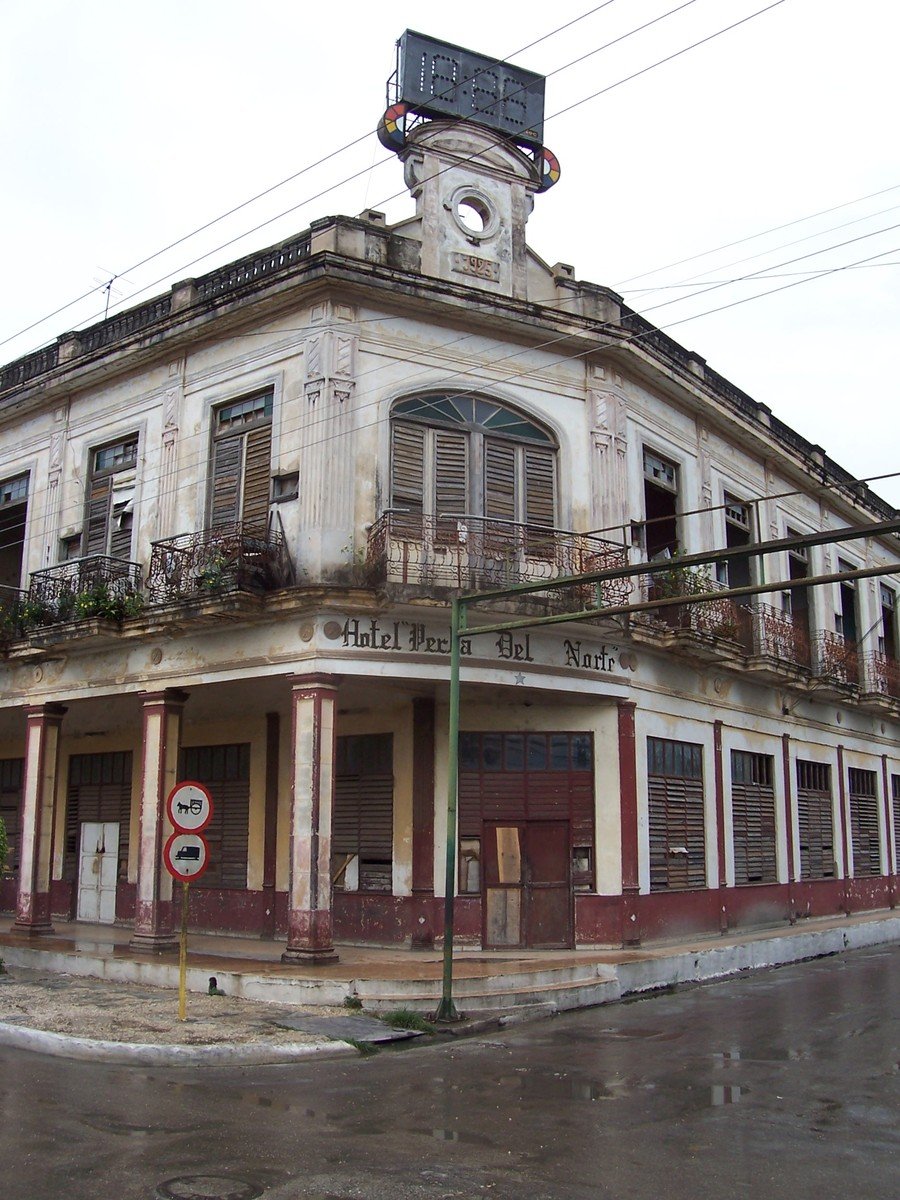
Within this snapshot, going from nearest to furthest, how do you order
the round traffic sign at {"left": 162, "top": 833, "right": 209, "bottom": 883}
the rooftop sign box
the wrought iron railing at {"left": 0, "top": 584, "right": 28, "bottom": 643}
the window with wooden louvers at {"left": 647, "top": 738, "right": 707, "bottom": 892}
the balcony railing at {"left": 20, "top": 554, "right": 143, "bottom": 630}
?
the round traffic sign at {"left": 162, "top": 833, "right": 209, "bottom": 883}
the balcony railing at {"left": 20, "top": 554, "right": 143, "bottom": 630}
the rooftop sign box
the window with wooden louvers at {"left": 647, "top": 738, "right": 707, "bottom": 892}
the wrought iron railing at {"left": 0, "top": 584, "right": 28, "bottom": 643}

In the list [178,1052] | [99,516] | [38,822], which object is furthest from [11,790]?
[178,1052]

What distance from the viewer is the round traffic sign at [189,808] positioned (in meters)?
12.0

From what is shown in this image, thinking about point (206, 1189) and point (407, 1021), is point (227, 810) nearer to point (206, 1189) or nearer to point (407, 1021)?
point (407, 1021)

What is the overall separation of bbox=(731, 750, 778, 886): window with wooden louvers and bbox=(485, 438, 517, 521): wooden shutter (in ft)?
23.4

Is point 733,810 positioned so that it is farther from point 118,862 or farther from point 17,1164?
point 17,1164

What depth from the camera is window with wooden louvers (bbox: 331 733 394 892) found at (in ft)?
59.6

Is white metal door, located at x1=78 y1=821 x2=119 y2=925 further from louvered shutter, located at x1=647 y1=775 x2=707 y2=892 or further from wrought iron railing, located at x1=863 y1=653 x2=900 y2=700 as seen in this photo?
wrought iron railing, located at x1=863 y1=653 x2=900 y2=700

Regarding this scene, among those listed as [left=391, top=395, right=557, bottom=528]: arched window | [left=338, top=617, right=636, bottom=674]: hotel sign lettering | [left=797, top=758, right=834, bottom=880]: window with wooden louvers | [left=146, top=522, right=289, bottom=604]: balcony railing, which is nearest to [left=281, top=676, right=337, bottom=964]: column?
[left=338, top=617, right=636, bottom=674]: hotel sign lettering

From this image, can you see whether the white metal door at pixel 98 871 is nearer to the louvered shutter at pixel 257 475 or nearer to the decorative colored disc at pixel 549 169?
the louvered shutter at pixel 257 475

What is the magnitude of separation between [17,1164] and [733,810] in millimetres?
16053

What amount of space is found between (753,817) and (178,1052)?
1386 cm

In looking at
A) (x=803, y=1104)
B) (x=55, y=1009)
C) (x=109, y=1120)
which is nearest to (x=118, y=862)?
(x=55, y=1009)

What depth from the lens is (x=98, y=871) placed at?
74.4ft

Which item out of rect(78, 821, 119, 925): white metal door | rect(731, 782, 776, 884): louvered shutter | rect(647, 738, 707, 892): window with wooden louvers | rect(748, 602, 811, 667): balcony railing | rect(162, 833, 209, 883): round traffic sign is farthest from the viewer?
rect(78, 821, 119, 925): white metal door
